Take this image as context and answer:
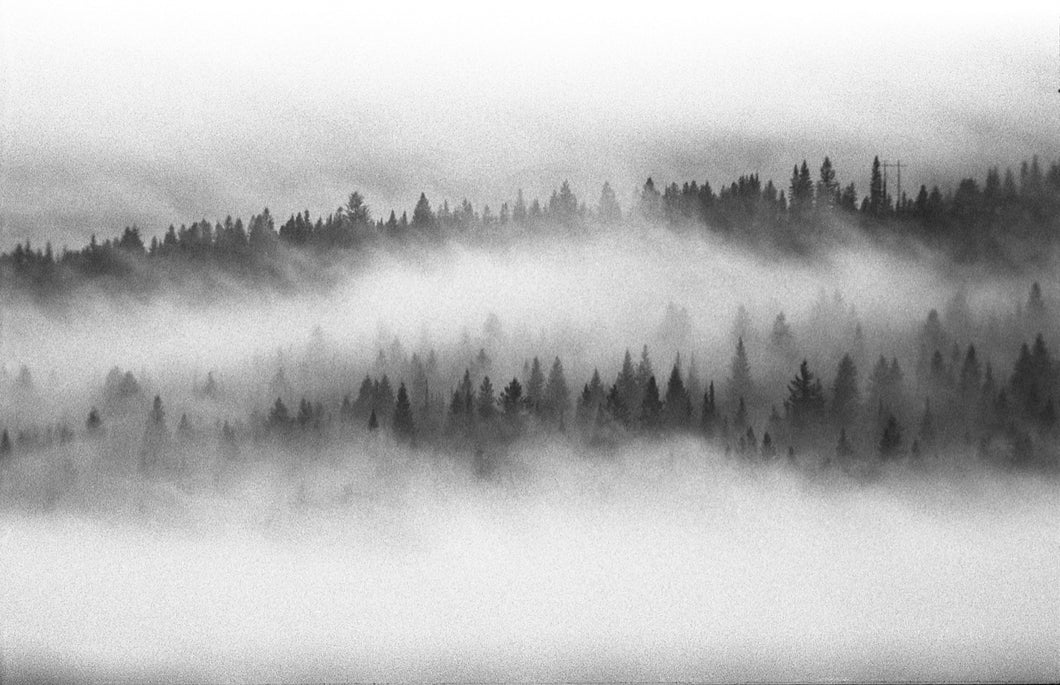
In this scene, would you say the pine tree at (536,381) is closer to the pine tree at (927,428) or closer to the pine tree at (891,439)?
the pine tree at (891,439)

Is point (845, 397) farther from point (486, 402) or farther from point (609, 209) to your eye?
point (486, 402)

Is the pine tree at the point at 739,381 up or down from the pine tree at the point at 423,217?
down

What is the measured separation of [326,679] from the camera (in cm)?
661

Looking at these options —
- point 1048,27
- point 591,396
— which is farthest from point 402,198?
point 1048,27

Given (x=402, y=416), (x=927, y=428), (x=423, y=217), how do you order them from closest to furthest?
(x=927, y=428) < (x=402, y=416) < (x=423, y=217)

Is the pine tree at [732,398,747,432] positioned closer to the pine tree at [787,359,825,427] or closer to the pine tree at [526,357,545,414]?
the pine tree at [787,359,825,427]

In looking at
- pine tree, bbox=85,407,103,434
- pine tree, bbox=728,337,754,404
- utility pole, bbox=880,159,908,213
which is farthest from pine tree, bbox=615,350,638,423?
pine tree, bbox=85,407,103,434

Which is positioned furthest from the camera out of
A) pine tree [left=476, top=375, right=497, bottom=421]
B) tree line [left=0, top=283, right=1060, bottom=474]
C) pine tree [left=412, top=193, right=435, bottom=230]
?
pine tree [left=412, top=193, right=435, bottom=230]

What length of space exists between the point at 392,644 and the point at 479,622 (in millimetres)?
351

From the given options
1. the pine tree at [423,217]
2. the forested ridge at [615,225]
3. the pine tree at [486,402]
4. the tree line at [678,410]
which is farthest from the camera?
the pine tree at [423,217]

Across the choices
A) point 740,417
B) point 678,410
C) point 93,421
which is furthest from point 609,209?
point 93,421

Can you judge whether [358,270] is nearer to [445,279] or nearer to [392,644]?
[445,279]

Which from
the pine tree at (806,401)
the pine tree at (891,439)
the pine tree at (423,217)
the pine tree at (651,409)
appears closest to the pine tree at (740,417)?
the pine tree at (806,401)

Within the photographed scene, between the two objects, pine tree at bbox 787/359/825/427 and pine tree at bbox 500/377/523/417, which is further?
pine tree at bbox 500/377/523/417
